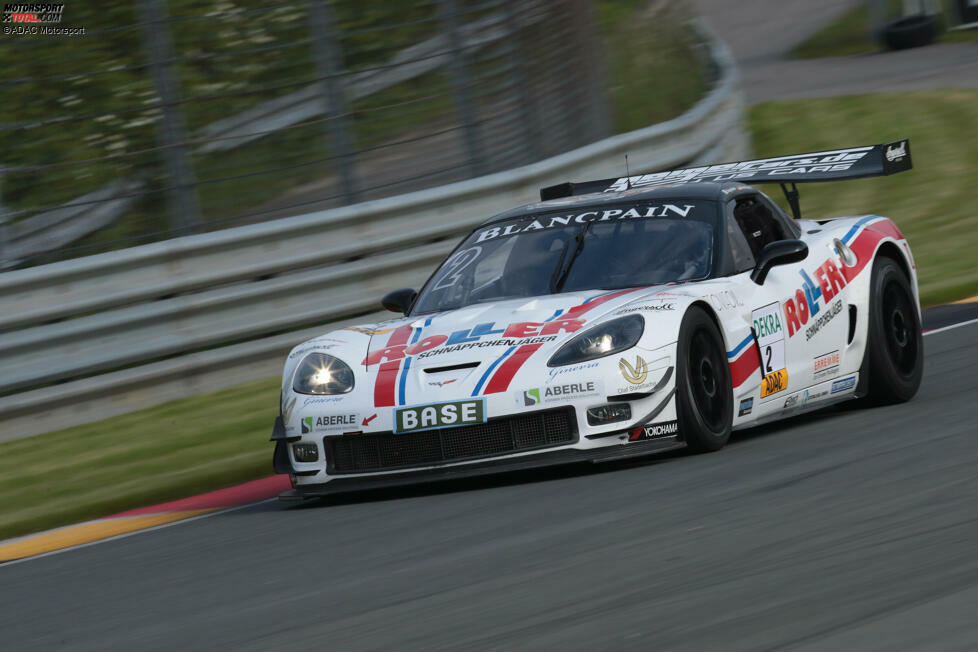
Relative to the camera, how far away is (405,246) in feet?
37.2

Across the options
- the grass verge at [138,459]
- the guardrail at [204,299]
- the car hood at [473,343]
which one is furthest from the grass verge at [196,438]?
the car hood at [473,343]

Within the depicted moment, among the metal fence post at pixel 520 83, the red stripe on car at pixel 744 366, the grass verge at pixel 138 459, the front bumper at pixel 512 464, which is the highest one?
the metal fence post at pixel 520 83

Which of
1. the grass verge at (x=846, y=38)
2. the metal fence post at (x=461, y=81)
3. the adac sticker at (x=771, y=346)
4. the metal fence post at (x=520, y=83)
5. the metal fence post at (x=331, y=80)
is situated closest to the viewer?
the adac sticker at (x=771, y=346)

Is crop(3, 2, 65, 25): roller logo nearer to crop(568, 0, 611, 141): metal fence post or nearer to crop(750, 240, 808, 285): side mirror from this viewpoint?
crop(568, 0, 611, 141): metal fence post

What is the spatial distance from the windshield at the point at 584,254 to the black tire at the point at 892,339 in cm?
115

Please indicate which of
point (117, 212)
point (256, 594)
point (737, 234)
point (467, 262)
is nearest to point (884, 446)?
point (737, 234)

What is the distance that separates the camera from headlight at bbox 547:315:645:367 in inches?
251

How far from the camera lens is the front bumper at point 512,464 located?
6.30m

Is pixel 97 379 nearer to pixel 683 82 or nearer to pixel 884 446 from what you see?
pixel 884 446

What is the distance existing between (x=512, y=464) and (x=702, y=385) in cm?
91

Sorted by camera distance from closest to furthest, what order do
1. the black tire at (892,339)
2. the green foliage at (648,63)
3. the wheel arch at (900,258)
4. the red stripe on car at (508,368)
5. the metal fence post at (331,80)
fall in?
the red stripe on car at (508,368) < the black tire at (892,339) < the wheel arch at (900,258) < the metal fence post at (331,80) < the green foliage at (648,63)

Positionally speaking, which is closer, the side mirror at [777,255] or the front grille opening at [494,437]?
the front grille opening at [494,437]

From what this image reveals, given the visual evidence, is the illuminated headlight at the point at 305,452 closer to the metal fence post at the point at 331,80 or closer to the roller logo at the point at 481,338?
the roller logo at the point at 481,338

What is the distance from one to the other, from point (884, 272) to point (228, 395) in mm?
4208
